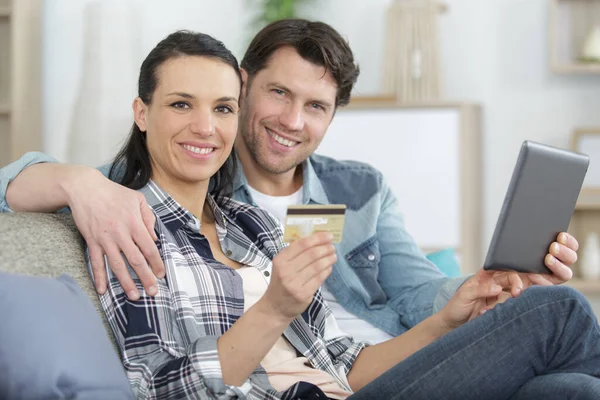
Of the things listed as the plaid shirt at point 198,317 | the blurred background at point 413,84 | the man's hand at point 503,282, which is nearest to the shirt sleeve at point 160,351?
the plaid shirt at point 198,317

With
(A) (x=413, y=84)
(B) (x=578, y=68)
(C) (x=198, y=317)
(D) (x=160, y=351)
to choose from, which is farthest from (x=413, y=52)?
(D) (x=160, y=351)

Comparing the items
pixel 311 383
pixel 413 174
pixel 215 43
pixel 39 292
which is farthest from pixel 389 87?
pixel 39 292

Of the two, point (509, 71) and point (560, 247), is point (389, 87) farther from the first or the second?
point (560, 247)

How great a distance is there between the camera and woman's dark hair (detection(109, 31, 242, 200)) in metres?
1.72

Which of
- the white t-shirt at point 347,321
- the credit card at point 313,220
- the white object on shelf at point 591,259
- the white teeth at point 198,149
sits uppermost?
the white teeth at point 198,149

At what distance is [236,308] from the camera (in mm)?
1640

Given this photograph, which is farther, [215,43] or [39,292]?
[215,43]

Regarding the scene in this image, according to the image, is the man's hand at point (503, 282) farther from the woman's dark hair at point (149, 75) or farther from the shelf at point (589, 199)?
the shelf at point (589, 199)

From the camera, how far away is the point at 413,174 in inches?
155

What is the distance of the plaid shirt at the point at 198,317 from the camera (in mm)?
1415

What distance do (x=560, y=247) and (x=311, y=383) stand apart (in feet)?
1.85

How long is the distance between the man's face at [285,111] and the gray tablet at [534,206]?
792 mm

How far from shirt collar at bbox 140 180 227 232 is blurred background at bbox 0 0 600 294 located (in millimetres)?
2316

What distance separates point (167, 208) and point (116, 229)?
0.17 m
